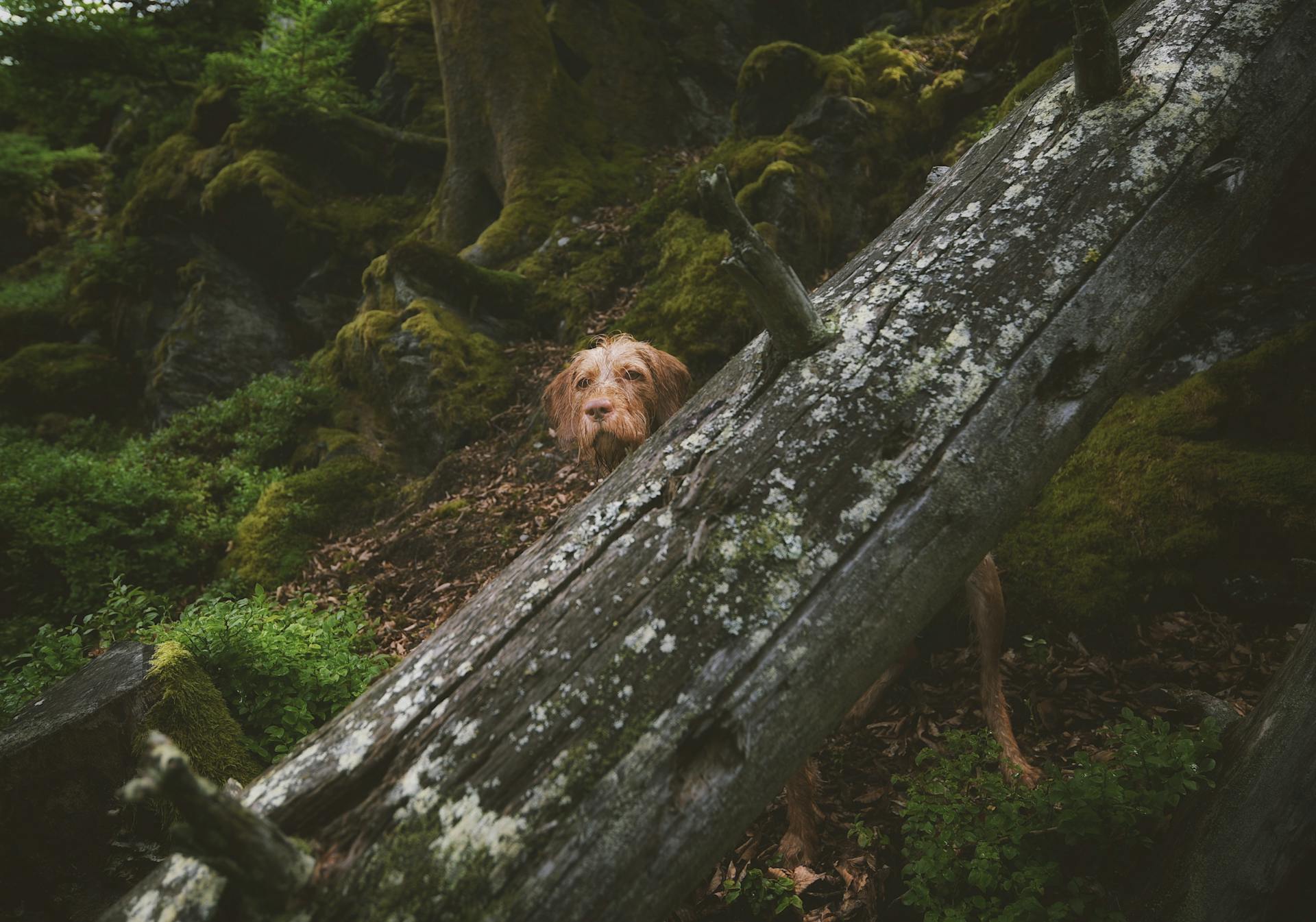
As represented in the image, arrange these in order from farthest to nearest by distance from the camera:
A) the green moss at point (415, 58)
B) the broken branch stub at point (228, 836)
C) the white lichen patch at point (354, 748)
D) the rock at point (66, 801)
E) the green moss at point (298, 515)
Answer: the green moss at point (415, 58)
the green moss at point (298, 515)
the rock at point (66, 801)
the white lichen patch at point (354, 748)
the broken branch stub at point (228, 836)

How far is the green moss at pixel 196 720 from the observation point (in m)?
2.80

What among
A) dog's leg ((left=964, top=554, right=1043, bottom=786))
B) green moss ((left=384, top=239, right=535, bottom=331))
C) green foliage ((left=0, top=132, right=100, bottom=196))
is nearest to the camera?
dog's leg ((left=964, top=554, right=1043, bottom=786))

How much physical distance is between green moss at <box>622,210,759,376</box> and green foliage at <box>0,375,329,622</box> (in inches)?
196

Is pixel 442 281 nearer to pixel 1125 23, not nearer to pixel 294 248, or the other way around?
pixel 294 248

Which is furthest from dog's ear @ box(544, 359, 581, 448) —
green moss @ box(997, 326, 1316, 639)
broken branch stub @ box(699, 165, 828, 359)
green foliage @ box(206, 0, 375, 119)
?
green foliage @ box(206, 0, 375, 119)

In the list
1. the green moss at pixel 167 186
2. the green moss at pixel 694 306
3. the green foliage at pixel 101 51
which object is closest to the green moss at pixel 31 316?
the green moss at pixel 167 186

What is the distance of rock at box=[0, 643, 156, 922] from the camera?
253 cm

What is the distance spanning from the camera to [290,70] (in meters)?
11.3

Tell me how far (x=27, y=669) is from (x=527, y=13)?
11.4m

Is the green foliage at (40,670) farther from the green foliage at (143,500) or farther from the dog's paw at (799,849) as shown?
the dog's paw at (799,849)

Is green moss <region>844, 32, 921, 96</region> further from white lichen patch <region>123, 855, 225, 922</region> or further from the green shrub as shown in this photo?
white lichen patch <region>123, 855, 225, 922</region>

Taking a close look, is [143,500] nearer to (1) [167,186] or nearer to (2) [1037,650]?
(1) [167,186]

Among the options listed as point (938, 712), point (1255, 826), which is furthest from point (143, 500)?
point (1255, 826)

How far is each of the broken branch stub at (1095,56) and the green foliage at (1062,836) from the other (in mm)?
2355
